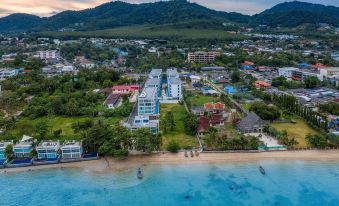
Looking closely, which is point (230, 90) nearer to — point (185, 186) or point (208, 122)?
point (208, 122)

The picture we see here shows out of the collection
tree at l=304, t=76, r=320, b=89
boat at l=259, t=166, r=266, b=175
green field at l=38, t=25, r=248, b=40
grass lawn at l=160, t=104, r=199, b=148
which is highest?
green field at l=38, t=25, r=248, b=40

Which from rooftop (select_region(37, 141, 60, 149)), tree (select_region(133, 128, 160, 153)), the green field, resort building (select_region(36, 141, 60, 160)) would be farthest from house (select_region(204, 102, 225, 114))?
the green field

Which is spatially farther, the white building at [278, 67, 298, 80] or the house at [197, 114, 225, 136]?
the white building at [278, 67, 298, 80]

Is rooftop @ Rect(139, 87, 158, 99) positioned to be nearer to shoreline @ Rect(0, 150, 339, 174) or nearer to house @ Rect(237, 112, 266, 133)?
shoreline @ Rect(0, 150, 339, 174)

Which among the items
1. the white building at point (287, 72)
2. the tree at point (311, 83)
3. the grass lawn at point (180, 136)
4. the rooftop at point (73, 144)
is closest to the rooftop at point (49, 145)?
the rooftop at point (73, 144)

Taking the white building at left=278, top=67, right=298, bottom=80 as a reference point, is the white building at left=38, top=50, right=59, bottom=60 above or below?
above

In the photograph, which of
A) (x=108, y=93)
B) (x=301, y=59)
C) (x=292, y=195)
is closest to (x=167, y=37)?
(x=301, y=59)

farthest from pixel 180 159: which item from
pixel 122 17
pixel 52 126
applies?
pixel 122 17
